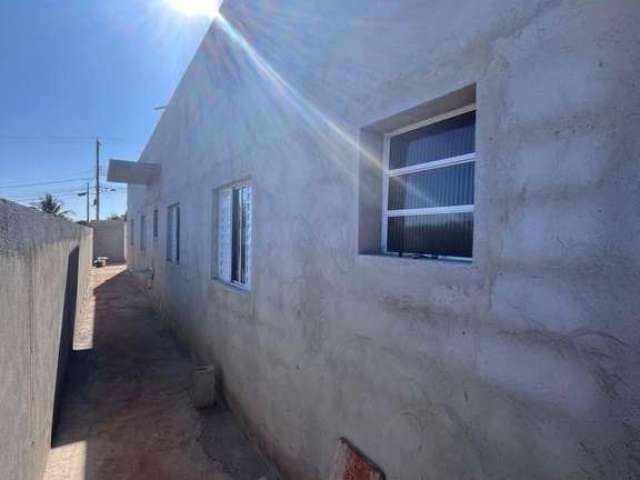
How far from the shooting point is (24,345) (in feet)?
7.55

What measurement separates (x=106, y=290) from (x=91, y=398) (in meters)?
9.63

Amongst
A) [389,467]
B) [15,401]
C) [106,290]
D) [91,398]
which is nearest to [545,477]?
[389,467]

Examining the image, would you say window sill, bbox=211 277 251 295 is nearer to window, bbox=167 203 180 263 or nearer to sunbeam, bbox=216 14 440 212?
sunbeam, bbox=216 14 440 212

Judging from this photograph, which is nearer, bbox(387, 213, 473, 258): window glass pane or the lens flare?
bbox(387, 213, 473, 258): window glass pane

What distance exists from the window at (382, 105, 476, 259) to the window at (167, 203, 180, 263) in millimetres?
6237

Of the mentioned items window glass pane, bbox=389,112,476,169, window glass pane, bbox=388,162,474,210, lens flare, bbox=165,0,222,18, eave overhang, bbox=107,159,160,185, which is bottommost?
window glass pane, bbox=388,162,474,210

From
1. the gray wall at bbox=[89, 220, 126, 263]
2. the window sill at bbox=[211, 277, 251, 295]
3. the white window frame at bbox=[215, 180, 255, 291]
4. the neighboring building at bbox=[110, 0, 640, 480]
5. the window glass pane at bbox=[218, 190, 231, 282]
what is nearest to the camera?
the neighboring building at bbox=[110, 0, 640, 480]

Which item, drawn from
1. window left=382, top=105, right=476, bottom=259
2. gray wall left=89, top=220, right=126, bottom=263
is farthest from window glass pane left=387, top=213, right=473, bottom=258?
gray wall left=89, top=220, right=126, bottom=263

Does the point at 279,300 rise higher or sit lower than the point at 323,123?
lower

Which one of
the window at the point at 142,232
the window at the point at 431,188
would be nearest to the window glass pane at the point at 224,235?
the window at the point at 431,188

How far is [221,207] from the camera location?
5133mm

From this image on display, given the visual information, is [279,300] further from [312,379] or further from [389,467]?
[389,467]

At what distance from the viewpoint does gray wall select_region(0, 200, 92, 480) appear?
184 cm

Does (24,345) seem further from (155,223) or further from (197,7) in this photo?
(155,223)
